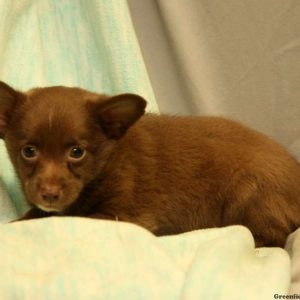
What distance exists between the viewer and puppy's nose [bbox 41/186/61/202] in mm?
1682

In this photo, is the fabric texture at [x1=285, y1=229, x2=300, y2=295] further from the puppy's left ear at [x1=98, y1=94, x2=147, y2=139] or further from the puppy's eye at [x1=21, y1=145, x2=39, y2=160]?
the puppy's eye at [x1=21, y1=145, x2=39, y2=160]

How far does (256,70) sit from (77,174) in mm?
1027

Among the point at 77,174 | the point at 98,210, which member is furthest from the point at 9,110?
the point at 98,210

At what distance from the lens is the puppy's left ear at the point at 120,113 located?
5.69ft

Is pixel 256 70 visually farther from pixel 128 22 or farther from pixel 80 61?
pixel 80 61

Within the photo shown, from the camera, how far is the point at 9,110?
1833mm

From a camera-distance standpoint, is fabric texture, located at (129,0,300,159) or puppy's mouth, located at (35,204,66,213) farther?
fabric texture, located at (129,0,300,159)

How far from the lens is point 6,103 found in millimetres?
1820

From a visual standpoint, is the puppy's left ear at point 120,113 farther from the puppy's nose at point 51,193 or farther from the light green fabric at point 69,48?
the light green fabric at point 69,48

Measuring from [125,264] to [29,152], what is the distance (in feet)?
1.75

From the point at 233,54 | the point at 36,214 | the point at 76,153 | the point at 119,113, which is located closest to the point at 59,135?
the point at 76,153

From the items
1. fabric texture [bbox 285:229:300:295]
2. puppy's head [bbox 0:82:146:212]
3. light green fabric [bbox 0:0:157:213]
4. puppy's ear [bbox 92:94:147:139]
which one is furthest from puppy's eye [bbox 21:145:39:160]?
fabric texture [bbox 285:229:300:295]

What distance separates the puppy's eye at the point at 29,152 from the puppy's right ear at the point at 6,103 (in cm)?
14

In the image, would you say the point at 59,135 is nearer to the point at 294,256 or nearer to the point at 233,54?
the point at 294,256
